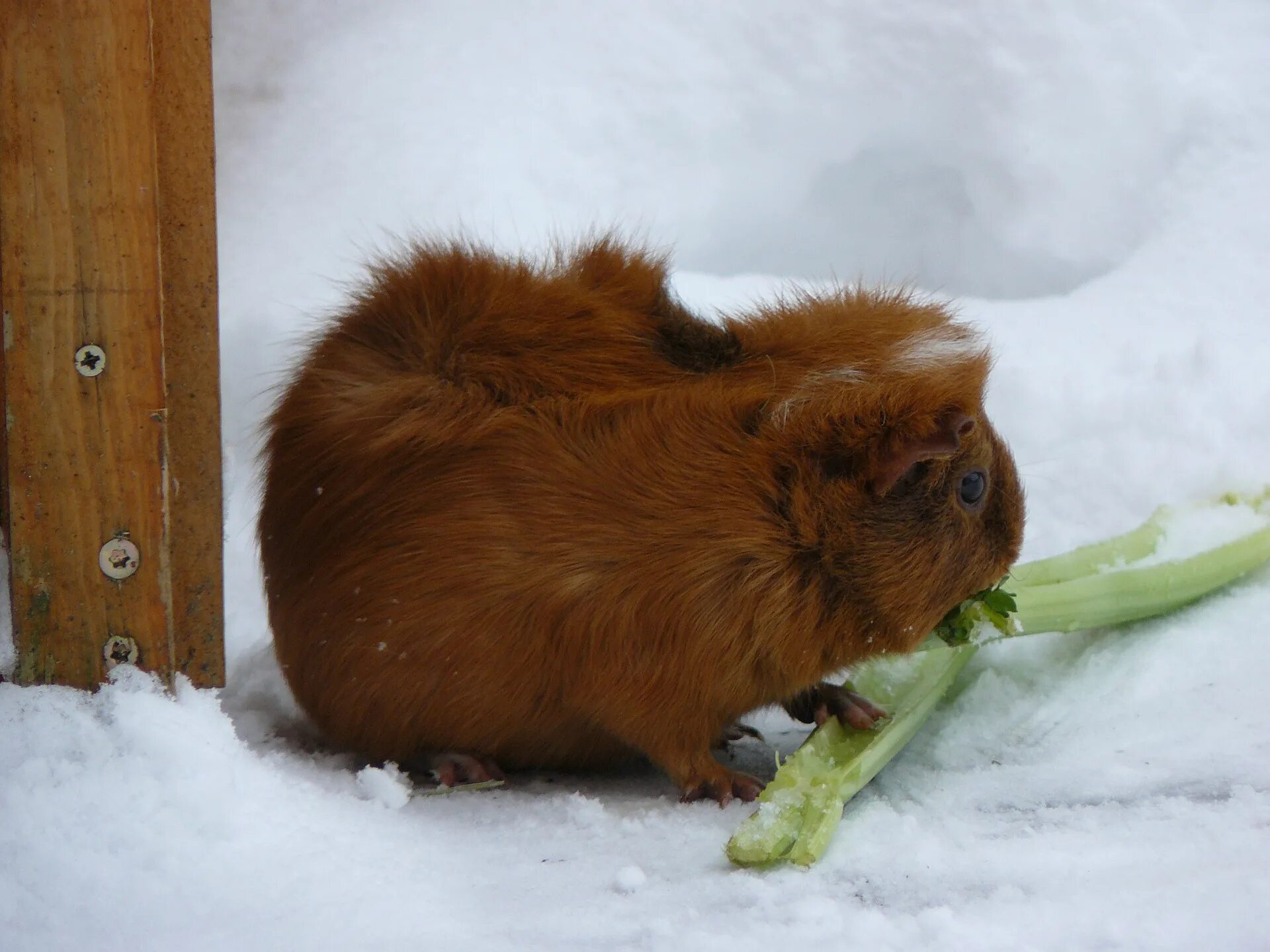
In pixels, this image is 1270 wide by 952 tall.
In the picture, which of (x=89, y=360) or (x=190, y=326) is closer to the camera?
(x=89, y=360)

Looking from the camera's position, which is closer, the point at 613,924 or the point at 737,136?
the point at 613,924

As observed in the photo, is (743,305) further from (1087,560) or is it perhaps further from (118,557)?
(118,557)

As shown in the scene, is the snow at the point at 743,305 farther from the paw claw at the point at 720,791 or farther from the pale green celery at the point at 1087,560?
the pale green celery at the point at 1087,560

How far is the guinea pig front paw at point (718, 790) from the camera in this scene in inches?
73.6

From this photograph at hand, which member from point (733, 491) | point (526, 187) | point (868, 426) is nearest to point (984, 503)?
point (868, 426)

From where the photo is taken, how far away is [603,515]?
5.76ft

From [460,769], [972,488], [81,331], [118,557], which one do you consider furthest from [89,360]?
[972,488]

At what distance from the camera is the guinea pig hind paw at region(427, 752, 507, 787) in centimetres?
194

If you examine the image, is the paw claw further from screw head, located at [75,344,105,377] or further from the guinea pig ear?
screw head, located at [75,344,105,377]

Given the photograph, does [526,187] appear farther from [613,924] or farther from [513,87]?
[613,924]

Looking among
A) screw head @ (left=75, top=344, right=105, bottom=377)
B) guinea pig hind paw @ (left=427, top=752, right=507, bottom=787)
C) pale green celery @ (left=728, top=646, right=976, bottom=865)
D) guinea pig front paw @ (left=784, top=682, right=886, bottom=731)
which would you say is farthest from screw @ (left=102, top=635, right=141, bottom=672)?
guinea pig front paw @ (left=784, top=682, right=886, bottom=731)

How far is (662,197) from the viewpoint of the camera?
381cm

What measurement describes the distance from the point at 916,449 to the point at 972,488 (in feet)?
0.66

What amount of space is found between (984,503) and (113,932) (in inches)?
55.3
